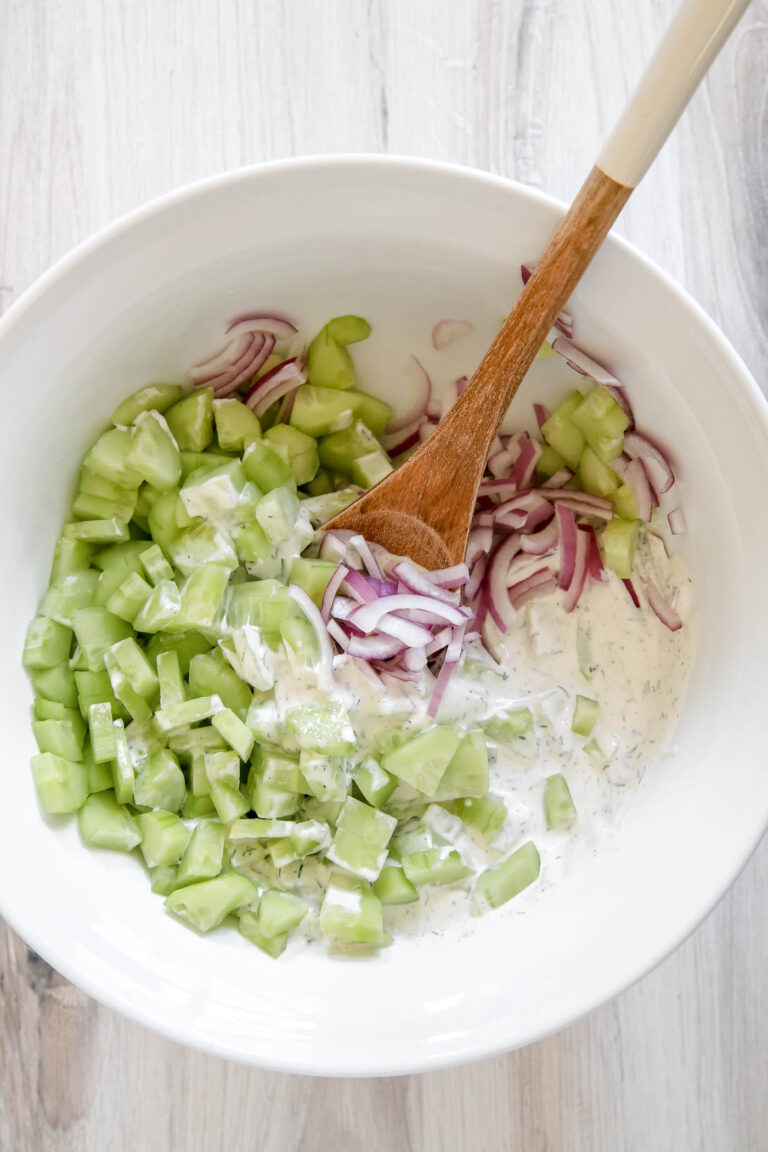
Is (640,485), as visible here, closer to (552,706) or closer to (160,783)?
(552,706)

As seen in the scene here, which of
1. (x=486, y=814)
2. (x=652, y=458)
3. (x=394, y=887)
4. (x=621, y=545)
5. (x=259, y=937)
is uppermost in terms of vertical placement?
(x=652, y=458)

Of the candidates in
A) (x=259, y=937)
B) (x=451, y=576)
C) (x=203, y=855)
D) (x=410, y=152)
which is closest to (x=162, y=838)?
(x=203, y=855)

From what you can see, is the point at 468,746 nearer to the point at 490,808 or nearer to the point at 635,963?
the point at 490,808

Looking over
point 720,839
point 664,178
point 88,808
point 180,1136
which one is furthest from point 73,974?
point 664,178

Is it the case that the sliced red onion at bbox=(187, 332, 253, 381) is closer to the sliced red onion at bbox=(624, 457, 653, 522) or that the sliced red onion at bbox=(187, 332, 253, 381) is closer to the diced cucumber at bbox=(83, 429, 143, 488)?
the diced cucumber at bbox=(83, 429, 143, 488)

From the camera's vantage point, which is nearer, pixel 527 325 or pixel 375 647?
pixel 527 325

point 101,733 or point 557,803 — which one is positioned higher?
point 557,803

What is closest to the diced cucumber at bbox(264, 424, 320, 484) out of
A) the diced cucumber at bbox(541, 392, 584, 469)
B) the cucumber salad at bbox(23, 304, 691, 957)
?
the cucumber salad at bbox(23, 304, 691, 957)
